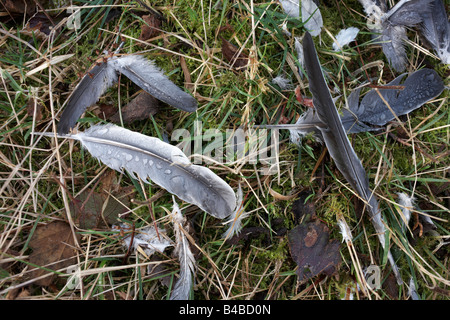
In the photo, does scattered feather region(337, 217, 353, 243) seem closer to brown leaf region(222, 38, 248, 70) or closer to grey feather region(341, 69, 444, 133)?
grey feather region(341, 69, 444, 133)

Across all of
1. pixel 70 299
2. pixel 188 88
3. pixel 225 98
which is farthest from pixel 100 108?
pixel 70 299

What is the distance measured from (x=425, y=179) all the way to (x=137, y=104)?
1744 millimetres

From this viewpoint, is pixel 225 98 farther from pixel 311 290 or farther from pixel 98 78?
pixel 311 290

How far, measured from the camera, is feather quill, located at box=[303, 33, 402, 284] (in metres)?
1.73

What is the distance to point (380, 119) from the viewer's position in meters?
1.96

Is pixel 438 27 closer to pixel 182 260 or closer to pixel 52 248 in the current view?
pixel 182 260

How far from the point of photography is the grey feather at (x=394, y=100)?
195 centimetres

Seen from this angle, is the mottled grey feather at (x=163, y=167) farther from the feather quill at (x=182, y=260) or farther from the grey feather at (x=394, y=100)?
the grey feather at (x=394, y=100)

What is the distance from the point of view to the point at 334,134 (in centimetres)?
179

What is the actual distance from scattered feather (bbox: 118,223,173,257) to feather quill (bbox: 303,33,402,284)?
41.9 inches

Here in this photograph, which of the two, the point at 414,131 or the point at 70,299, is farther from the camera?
the point at 414,131

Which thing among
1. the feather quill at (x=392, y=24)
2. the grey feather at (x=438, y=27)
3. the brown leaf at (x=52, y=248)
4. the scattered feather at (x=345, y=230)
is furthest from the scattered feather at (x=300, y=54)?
the brown leaf at (x=52, y=248)

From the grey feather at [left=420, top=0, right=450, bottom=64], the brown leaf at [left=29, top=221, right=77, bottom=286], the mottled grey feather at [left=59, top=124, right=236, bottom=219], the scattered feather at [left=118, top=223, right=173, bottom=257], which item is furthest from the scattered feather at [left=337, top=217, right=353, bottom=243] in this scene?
the brown leaf at [left=29, top=221, right=77, bottom=286]

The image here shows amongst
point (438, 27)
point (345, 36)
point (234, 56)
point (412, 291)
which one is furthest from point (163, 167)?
point (438, 27)
